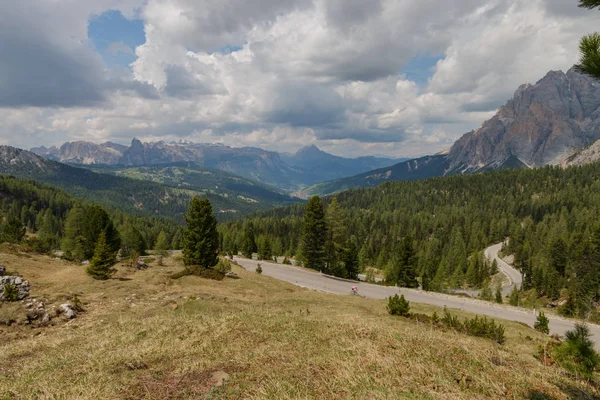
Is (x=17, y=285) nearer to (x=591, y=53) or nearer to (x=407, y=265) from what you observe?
(x=591, y=53)

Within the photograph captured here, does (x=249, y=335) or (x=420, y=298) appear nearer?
(x=249, y=335)

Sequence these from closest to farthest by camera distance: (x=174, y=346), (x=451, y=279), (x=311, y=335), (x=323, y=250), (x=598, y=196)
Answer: (x=174, y=346), (x=311, y=335), (x=323, y=250), (x=451, y=279), (x=598, y=196)

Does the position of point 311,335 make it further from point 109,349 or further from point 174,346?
point 109,349

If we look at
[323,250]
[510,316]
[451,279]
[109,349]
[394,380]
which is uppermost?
[394,380]

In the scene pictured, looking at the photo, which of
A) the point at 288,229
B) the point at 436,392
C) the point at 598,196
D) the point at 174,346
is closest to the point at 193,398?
the point at 174,346

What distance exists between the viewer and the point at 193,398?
333 inches

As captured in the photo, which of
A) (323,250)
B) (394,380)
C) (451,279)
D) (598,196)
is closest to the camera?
(394,380)

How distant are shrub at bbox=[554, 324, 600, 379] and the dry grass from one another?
23.2 inches

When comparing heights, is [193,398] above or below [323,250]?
above

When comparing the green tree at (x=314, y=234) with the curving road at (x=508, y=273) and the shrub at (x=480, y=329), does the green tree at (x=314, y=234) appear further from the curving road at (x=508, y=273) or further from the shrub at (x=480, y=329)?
the curving road at (x=508, y=273)

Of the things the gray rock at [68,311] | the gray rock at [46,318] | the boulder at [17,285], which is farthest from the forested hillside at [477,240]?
the gray rock at [46,318]

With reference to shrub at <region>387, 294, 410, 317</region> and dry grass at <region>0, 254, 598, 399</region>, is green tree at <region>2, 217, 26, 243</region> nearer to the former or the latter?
dry grass at <region>0, 254, 598, 399</region>

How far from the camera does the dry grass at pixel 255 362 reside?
28.8ft

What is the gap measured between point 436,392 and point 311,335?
22.6ft
